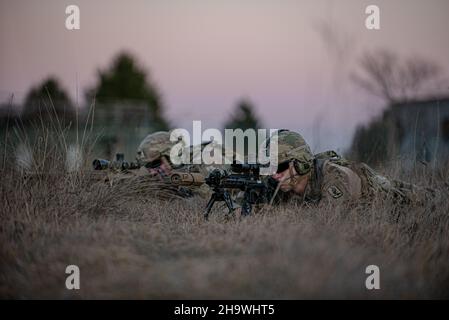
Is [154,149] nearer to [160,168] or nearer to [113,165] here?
[160,168]

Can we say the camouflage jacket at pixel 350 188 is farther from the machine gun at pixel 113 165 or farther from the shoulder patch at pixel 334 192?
the machine gun at pixel 113 165

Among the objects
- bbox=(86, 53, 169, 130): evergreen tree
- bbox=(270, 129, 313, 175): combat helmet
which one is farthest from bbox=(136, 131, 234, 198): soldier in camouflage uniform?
bbox=(86, 53, 169, 130): evergreen tree

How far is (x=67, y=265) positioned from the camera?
4008mm

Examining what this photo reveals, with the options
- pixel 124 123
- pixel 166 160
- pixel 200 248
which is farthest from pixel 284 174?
pixel 124 123

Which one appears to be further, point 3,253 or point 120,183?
point 120,183

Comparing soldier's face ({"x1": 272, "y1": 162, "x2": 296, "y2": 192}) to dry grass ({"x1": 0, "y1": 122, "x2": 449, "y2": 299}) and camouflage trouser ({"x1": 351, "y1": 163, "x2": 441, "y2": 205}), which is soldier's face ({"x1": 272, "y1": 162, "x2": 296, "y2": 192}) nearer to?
dry grass ({"x1": 0, "y1": 122, "x2": 449, "y2": 299})

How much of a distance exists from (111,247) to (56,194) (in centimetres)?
141

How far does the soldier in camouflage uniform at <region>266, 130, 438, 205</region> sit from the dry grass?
0.21m

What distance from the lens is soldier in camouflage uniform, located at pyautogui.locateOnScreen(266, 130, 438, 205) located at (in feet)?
18.5

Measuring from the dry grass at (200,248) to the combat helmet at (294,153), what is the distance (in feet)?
1.64
